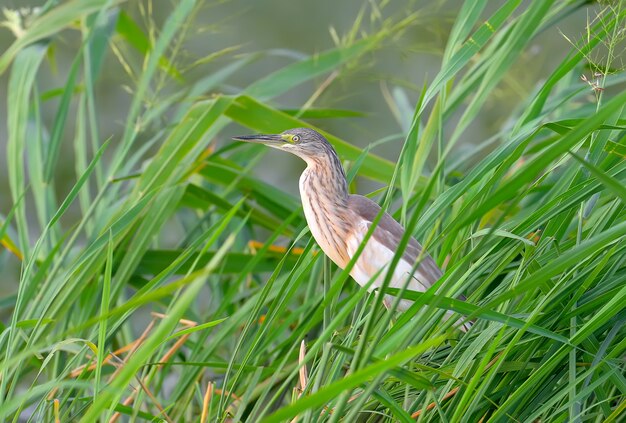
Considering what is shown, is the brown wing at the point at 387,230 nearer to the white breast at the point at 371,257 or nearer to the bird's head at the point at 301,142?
the white breast at the point at 371,257

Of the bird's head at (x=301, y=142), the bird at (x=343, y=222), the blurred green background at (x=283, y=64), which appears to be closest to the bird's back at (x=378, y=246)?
the bird at (x=343, y=222)

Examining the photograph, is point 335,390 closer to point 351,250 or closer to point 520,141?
point 520,141

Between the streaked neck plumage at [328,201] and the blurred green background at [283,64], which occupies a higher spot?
the streaked neck plumage at [328,201]

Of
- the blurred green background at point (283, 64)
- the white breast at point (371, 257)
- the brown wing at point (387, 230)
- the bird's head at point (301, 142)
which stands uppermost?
the bird's head at point (301, 142)

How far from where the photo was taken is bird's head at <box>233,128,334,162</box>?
6.14 feet

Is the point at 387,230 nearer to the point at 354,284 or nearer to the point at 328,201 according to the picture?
the point at 328,201

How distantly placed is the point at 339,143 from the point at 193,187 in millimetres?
319

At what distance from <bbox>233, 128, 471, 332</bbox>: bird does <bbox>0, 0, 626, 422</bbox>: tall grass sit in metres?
0.05

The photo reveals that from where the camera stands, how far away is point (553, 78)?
4.32ft

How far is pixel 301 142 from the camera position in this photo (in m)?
1.89

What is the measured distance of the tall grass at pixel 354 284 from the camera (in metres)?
1.07

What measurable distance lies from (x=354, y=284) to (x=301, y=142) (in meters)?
0.37

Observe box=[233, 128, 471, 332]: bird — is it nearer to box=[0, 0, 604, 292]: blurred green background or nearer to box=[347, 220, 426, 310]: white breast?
box=[347, 220, 426, 310]: white breast

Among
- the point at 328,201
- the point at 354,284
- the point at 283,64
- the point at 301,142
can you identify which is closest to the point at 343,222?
the point at 328,201
